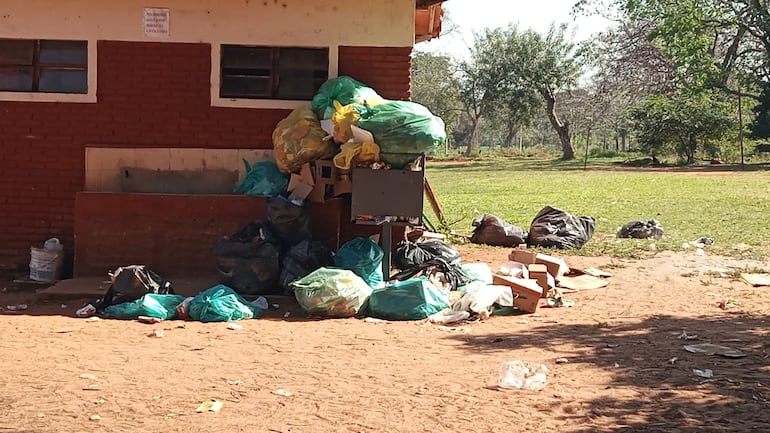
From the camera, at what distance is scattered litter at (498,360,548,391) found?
5.46 m

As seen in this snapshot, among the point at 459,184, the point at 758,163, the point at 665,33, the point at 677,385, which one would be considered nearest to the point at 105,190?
the point at 677,385

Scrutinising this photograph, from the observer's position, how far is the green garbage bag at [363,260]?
8.48m

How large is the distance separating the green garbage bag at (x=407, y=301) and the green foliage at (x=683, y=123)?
30.5m

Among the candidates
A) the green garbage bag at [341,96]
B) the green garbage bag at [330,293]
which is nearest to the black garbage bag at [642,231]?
the green garbage bag at [341,96]

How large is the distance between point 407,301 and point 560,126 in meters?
40.9

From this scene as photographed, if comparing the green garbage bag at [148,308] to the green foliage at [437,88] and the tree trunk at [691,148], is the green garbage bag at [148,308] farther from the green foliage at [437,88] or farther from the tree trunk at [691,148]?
the green foliage at [437,88]

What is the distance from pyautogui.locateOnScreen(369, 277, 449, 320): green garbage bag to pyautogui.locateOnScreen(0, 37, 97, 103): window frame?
432 cm

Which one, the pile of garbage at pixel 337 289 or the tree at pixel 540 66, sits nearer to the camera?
the pile of garbage at pixel 337 289

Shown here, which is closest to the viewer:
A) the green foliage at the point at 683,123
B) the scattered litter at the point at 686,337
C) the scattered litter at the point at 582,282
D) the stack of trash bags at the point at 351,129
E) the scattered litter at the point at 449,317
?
the scattered litter at the point at 686,337

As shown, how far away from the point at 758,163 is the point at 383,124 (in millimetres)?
30527

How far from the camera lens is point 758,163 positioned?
3488cm

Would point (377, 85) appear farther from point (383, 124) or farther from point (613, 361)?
point (613, 361)

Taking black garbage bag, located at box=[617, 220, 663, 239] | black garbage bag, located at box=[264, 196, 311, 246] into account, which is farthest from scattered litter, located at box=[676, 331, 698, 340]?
black garbage bag, located at box=[617, 220, 663, 239]

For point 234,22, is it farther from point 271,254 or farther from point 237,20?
point 271,254
